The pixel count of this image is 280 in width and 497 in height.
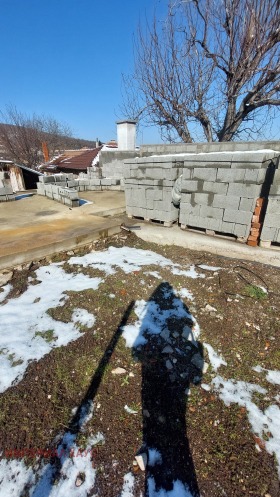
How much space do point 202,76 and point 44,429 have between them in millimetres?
13022

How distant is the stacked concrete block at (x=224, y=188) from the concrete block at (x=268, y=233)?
10.2 inches

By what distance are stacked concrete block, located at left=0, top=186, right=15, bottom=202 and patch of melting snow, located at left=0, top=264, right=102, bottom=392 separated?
574cm

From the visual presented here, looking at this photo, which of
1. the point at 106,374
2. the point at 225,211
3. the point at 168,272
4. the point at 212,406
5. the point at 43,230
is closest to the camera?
the point at 212,406

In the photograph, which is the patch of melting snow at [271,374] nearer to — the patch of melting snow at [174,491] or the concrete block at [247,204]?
the patch of melting snow at [174,491]

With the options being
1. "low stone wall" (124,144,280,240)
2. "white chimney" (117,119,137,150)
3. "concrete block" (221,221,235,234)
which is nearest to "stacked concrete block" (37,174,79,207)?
"low stone wall" (124,144,280,240)

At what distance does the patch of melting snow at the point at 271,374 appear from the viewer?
1.99 meters

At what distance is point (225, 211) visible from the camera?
427 cm

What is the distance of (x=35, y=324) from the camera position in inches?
102

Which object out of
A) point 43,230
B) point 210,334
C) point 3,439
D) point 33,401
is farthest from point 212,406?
point 43,230

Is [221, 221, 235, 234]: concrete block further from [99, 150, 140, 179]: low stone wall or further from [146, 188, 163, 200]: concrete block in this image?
[99, 150, 140, 179]: low stone wall

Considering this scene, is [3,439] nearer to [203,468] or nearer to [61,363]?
[61,363]

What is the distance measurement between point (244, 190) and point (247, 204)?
0.26 meters

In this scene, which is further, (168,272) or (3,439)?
(168,272)

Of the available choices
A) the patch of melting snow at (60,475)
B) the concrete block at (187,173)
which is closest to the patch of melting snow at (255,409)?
the patch of melting snow at (60,475)
